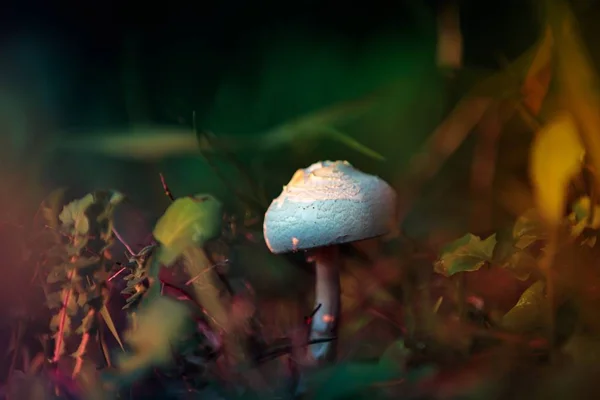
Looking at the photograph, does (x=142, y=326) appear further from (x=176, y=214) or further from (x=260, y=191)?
(x=260, y=191)

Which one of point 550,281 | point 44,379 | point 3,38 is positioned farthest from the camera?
point 3,38

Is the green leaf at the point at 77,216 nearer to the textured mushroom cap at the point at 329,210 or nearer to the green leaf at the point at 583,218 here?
the textured mushroom cap at the point at 329,210

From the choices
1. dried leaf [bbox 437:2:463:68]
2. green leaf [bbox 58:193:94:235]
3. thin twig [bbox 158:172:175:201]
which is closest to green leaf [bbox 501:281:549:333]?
dried leaf [bbox 437:2:463:68]

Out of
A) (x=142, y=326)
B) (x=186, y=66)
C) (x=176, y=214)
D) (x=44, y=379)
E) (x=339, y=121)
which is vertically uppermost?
(x=186, y=66)

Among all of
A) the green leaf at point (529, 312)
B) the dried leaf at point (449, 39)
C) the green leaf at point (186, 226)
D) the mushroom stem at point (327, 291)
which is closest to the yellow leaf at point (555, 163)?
the green leaf at point (529, 312)

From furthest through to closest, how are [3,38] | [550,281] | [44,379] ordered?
[3,38] < [44,379] < [550,281]

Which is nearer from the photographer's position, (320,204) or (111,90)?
(320,204)

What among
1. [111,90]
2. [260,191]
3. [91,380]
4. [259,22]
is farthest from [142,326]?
Result: [259,22]

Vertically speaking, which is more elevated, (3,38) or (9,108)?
(3,38)
